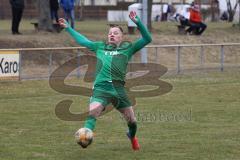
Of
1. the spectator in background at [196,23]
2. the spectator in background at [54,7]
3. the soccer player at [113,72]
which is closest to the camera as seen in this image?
the soccer player at [113,72]

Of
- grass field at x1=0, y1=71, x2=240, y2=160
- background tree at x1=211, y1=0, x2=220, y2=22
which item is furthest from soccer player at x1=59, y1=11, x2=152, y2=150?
background tree at x1=211, y1=0, x2=220, y2=22

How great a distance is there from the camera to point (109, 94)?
10477 mm

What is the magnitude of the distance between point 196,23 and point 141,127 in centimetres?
2149

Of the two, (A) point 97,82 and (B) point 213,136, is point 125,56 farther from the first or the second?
(B) point 213,136

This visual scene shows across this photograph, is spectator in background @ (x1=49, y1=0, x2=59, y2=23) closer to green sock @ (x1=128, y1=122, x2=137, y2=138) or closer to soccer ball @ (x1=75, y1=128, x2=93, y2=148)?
green sock @ (x1=128, y1=122, x2=137, y2=138)

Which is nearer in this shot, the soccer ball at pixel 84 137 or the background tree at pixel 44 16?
the soccer ball at pixel 84 137

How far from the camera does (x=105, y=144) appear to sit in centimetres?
1151

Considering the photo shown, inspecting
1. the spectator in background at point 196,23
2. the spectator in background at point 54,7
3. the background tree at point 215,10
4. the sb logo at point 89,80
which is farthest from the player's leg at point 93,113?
the background tree at point 215,10

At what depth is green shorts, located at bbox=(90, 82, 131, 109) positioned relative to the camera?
10.5m

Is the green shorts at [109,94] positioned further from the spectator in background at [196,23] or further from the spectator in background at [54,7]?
the spectator in background at [196,23]

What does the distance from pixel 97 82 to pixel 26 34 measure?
64.9 feet

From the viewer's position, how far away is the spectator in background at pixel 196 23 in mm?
33750

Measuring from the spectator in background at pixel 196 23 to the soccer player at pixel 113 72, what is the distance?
75.3 ft

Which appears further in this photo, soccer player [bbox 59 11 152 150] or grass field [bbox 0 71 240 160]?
grass field [bbox 0 71 240 160]
